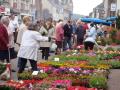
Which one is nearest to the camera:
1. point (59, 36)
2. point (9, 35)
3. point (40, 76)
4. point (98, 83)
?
point (98, 83)

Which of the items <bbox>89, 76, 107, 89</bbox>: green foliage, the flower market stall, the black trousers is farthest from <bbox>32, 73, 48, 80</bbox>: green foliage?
<bbox>89, 76, 107, 89</bbox>: green foliage

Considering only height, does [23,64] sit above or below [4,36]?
below

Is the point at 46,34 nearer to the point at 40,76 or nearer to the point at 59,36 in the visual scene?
the point at 59,36

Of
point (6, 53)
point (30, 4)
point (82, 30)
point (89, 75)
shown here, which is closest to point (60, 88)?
point (89, 75)

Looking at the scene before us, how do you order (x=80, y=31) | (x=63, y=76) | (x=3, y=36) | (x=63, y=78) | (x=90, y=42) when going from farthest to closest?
(x=80, y=31)
(x=90, y=42)
(x=3, y=36)
(x=63, y=76)
(x=63, y=78)

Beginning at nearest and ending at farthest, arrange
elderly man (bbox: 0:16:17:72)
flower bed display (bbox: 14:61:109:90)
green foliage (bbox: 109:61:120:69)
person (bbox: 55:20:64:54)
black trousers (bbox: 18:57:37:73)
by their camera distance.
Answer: flower bed display (bbox: 14:61:109:90) < black trousers (bbox: 18:57:37:73) < elderly man (bbox: 0:16:17:72) < green foliage (bbox: 109:61:120:69) < person (bbox: 55:20:64:54)

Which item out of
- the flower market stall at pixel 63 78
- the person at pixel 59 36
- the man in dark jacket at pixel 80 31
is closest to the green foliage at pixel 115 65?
the flower market stall at pixel 63 78

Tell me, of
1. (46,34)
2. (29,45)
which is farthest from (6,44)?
(46,34)

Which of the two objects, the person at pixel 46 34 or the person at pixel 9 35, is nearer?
the person at pixel 9 35

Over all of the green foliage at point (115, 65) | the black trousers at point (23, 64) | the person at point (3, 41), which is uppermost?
the person at point (3, 41)

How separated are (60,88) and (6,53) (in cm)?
541

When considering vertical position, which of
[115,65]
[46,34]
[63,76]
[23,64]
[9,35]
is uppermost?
[9,35]

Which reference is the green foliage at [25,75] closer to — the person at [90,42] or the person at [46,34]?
the person at [46,34]

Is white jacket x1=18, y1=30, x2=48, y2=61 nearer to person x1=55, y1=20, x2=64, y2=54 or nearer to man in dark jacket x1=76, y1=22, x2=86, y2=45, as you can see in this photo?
person x1=55, y1=20, x2=64, y2=54
